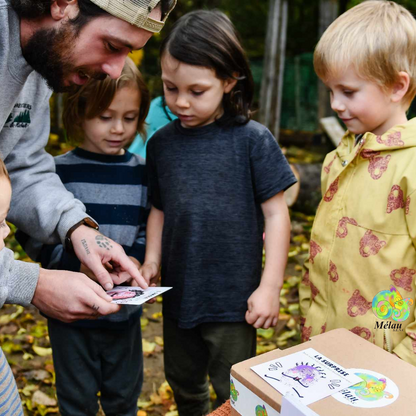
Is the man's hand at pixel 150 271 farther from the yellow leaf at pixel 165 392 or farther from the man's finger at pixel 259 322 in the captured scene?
the yellow leaf at pixel 165 392

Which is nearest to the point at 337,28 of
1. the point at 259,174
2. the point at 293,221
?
the point at 259,174

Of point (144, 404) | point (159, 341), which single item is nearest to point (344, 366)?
point (144, 404)

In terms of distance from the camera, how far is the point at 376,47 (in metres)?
1.72

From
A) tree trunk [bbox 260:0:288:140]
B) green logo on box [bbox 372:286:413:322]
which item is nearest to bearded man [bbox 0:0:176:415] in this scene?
green logo on box [bbox 372:286:413:322]

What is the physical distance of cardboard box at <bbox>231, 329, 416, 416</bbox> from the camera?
1104mm

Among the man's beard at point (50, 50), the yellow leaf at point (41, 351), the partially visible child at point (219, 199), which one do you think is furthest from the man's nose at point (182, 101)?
the yellow leaf at point (41, 351)

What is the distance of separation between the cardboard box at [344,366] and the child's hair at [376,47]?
0.91 m

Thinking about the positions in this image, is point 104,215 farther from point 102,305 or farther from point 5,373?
point 5,373

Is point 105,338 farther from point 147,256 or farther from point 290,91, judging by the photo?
point 290,91


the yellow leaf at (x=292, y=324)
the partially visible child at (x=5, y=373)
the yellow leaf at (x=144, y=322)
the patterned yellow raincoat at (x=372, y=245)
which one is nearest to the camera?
the partially visible child at (x=5, y=373)

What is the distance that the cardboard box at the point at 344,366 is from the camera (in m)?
1.10

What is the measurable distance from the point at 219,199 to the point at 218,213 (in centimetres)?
6

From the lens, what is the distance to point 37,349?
11.5 ft

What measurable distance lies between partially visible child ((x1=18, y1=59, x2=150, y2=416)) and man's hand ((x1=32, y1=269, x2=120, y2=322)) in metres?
0.36
